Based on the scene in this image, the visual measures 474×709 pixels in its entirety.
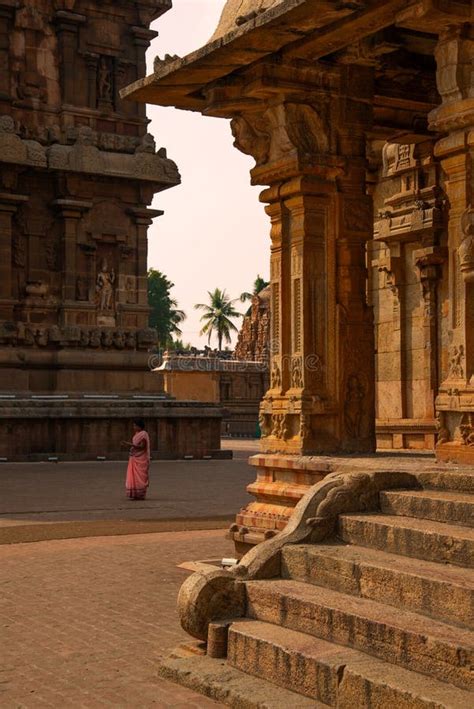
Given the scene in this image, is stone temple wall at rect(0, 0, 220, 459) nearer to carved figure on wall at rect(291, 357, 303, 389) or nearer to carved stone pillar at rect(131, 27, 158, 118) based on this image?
carved stone pillar at rect(131, 27, 158, 118)

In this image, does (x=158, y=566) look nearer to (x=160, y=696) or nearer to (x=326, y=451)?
(x=326, y=451)

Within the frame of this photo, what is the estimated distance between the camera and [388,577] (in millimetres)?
5391

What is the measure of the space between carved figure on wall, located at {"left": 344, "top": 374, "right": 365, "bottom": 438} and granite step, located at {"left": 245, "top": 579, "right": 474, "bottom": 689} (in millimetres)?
2967

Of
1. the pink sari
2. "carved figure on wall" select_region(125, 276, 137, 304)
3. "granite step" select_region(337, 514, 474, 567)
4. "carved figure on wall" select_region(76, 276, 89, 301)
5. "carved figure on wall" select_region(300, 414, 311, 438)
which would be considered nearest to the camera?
"granite step" select_region(337, 514, 474, 567)

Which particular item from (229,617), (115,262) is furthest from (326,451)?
(115,262)

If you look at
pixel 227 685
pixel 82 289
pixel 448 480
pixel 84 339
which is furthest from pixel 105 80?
pixel 227 685

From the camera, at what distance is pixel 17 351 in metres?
25.1

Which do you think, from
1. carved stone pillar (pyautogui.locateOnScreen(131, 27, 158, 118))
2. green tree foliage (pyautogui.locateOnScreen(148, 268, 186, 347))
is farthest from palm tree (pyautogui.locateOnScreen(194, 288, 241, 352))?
carved stone pillar (pyautogui.locateOnScreen(131, 27, 158, 118))

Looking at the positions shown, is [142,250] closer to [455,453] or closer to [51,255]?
[51,255]

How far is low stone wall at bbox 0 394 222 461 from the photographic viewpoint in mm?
23719

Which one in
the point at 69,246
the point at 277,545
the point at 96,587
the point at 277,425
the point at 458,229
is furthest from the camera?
the point at 69,246

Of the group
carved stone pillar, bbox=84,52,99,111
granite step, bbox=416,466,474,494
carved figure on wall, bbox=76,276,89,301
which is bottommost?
granite step, bbox=416,466,474,494

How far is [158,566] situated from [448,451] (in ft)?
9.92

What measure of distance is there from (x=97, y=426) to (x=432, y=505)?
1901 centimetres
